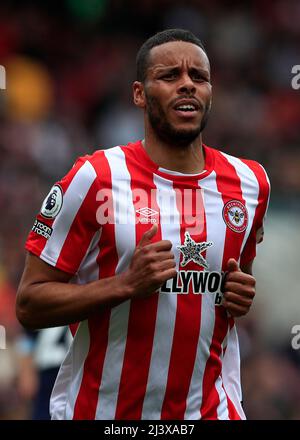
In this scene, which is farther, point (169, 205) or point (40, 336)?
point (40, 336)

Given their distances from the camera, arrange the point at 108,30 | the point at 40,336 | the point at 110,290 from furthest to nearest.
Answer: the point at 108,30
the point at 40,336
the point at 110,290

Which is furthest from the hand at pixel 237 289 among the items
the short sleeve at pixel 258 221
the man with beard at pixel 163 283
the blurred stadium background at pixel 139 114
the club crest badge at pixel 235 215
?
the blurred stadium background at pixel 139 114

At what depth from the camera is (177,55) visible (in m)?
4.02

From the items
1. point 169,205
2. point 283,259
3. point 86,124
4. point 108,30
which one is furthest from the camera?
point 108,30

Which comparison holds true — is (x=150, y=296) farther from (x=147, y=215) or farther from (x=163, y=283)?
(x=147, y=215)

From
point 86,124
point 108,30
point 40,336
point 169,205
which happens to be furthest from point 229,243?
point 108,30

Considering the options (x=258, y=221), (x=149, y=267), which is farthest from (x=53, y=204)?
(x=258, y=221)

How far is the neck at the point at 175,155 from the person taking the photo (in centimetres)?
407

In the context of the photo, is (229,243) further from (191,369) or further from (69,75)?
(69,75)

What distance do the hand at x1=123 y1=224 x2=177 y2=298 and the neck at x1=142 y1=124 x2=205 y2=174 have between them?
448mm

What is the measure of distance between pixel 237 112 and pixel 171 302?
7.81m

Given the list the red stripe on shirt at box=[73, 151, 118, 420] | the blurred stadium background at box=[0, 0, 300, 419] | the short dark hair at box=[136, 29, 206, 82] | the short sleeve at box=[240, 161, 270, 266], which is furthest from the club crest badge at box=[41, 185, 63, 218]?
the blurred stadium background at box=[0, 0, 300, 419]

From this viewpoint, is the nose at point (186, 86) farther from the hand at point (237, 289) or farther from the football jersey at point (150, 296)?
the hand at point (237, 289)

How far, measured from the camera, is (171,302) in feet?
12.7
